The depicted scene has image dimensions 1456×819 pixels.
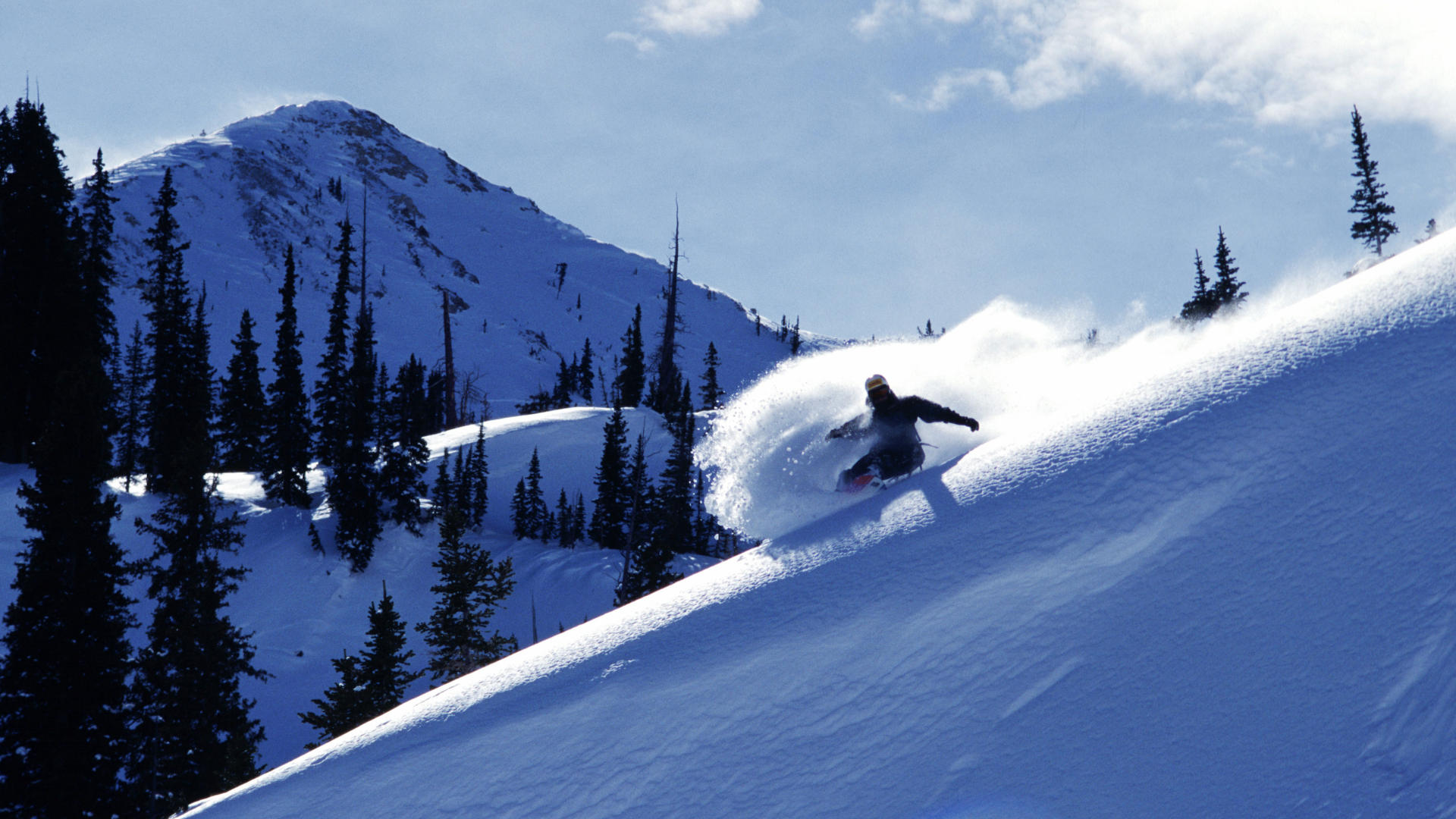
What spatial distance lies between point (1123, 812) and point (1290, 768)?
738mm

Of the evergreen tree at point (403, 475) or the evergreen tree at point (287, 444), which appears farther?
the evergreen tree at point (403, 475)

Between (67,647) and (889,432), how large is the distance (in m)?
20.3

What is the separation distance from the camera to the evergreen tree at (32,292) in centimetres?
4075

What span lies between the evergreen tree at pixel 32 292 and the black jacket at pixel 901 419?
4378 centimetres

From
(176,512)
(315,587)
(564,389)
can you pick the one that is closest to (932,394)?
(176,512)

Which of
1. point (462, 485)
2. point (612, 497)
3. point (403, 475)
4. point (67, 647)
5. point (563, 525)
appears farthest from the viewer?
point (612, 497)

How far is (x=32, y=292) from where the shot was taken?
1630 inches

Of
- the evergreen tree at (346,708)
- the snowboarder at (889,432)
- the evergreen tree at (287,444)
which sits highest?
the evergreen tree at (287,444)

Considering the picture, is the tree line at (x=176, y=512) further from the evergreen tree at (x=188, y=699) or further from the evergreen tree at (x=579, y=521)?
the evergreen tree at (x=579, y=521)

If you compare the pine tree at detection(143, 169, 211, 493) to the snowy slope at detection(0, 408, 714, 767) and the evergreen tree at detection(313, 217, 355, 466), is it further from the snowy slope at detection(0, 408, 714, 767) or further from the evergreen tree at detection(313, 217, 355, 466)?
the evergreen tree at detection(313, 217, 355, 466)

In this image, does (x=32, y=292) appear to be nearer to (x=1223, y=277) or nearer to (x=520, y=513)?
(x=520, y=513)

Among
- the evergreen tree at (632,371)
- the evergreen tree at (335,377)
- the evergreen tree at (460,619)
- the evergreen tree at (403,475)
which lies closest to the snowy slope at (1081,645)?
the evergreen tree at (460,619)

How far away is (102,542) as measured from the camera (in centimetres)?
2152

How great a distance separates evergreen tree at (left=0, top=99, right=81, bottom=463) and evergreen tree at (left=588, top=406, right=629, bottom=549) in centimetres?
3012
